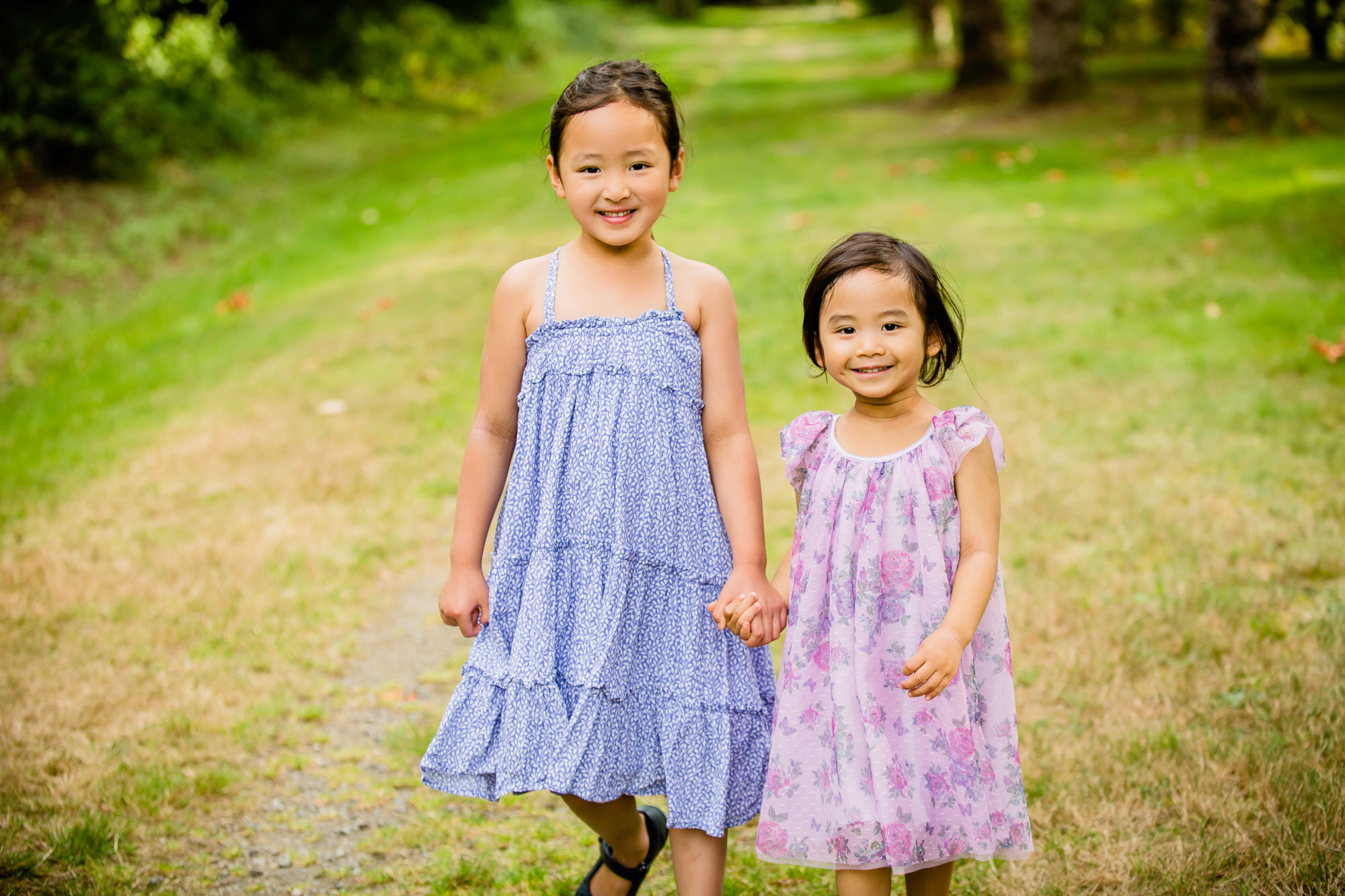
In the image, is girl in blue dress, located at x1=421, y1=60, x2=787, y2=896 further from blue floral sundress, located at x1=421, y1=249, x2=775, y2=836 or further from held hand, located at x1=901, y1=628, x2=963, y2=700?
held hand, located at x1=901, y1=628, x2=963, y2=700

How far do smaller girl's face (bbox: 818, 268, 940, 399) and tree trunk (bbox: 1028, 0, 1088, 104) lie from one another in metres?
11.5

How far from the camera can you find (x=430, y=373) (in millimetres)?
6406

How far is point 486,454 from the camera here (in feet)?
7.58

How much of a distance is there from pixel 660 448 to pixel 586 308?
0.31 meters

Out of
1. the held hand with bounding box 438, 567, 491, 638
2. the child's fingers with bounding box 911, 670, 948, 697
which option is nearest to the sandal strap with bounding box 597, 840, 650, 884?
the held hand with bounding box 438, 567, 491, 638

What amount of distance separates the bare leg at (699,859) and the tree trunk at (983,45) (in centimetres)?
1382

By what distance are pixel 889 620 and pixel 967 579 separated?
16 cm

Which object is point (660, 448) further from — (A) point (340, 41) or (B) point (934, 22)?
(B) point (934, 22)

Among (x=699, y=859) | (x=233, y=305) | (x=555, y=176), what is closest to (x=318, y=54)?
(x=233, y=305)

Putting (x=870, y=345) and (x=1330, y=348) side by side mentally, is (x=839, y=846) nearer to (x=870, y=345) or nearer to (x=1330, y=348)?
(x=870, y=345)

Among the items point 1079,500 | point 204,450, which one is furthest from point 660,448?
point 204,450

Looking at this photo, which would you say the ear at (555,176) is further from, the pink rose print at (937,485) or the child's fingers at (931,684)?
the child's fingers at (931,684)

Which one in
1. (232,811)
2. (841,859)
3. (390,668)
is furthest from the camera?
(390,668)

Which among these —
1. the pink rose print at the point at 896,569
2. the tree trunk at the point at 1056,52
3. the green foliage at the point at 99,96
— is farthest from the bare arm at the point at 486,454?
the tree trunk at the point at 1056,52
